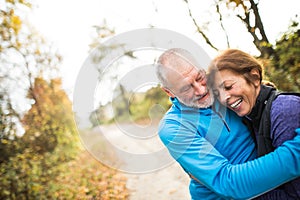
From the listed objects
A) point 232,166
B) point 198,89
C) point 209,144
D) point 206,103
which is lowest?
point 232,166

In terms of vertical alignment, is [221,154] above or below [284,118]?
below

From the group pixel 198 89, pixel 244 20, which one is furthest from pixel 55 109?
pixel 198 89

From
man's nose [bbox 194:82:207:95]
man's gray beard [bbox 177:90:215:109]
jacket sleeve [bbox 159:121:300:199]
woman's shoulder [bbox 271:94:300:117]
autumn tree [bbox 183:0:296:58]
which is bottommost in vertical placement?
jacket sleeve [bbox 159:121:300:199]

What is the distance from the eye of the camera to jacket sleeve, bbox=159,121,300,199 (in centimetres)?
146

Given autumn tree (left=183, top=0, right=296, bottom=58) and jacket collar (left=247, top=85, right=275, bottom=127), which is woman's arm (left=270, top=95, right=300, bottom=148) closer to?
jacket collar (left=247, top=85, right=275, bottom=127)

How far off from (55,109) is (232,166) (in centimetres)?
890

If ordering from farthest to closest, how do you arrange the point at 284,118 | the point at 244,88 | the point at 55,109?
the point at 55,109
the point at 244,88
the point at 284,118

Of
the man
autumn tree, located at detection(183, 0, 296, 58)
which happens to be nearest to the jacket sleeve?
the man

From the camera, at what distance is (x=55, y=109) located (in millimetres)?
9719

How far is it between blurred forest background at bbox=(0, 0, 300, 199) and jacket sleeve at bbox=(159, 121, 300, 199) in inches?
45.3

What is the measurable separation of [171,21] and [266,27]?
1903 millimetres

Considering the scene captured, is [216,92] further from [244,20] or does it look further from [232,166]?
[244,20]

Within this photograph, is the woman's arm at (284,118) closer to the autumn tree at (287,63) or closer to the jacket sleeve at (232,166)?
the jacket sleeve at (232,166)

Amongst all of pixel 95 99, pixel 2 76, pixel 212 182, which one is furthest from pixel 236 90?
pixel 2 76
